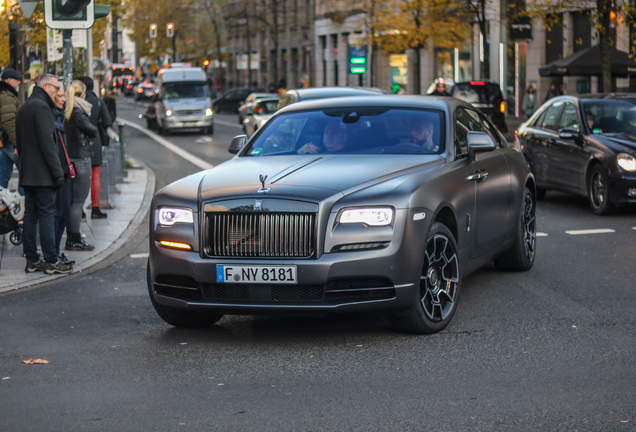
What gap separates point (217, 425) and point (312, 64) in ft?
235

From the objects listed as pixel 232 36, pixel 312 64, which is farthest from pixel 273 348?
pixel 232 36

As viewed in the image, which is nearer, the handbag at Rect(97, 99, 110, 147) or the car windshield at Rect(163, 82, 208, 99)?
the handbag at Rect(97, 99, 110, 147)

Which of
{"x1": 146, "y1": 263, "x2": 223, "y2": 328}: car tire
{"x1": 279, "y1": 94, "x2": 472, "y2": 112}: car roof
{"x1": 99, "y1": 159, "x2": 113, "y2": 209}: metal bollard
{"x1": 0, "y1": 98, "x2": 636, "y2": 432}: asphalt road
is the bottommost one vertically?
{"x1": 0, "y1": 98, "x2": 636, "y2": 432}: asphalt road

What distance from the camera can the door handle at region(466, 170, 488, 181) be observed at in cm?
756

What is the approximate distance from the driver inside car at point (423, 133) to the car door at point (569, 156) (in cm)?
649

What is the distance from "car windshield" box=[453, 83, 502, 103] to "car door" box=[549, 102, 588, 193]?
608 inches

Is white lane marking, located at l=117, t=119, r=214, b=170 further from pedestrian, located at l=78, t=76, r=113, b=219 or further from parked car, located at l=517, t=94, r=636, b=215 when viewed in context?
parked car, located at l=517, t=94, r=636, b=215

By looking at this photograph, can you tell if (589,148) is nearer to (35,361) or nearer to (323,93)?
(323,93)

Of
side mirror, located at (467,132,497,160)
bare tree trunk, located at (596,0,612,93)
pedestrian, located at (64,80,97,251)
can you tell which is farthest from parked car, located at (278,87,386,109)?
side mirror, located at (467,132,497,160)

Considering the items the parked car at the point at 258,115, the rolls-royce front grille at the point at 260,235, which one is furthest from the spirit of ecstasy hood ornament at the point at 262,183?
Result: the parked car at the point at 258,115

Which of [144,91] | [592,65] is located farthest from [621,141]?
[144,91]

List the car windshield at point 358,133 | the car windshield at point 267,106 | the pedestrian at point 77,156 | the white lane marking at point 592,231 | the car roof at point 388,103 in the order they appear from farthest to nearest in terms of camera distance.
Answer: the car windshield at point 267,106
the white lane marking at point 592,231
the pedestrian at point 77,156
the car roof at point 388,103
the car windshield at point 358,133

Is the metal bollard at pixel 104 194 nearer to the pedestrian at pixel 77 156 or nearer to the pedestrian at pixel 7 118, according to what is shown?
the pedestrian at pixel 7 118

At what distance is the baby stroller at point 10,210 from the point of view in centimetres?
1054
